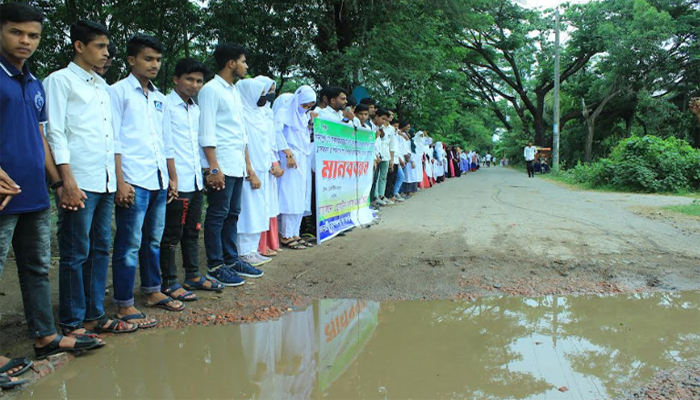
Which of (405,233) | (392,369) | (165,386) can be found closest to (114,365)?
(165,386)

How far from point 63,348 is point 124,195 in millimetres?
923

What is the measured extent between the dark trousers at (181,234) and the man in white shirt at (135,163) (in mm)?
293

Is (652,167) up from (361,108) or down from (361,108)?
down

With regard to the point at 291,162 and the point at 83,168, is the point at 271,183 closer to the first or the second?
the point at 291,162

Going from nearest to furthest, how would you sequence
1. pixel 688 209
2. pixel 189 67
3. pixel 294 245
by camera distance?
pixel 189 67, pixel 294 245, pixel 688 209

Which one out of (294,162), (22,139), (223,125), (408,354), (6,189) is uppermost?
(223,125)

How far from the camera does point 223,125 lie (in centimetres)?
420

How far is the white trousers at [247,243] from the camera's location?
481 centimetres

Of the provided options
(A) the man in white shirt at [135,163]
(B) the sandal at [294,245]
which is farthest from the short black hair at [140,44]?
(B) the sandal at [294,245]

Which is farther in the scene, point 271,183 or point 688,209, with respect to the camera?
point 688,209

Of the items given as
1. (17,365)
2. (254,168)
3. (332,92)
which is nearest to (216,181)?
(254,168)

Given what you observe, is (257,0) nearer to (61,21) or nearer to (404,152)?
(61,21)

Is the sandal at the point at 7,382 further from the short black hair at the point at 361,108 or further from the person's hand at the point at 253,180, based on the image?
the short black hair at the point at 361,108

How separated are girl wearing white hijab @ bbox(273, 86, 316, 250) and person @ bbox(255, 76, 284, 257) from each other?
124 mm
